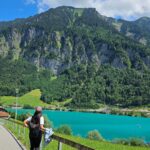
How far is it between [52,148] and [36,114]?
6989 mm

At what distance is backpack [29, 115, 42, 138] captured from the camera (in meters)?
13.5

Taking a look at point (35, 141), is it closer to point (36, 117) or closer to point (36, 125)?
point (36, 125)

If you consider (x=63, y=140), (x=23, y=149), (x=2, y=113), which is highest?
(x=63, y=140)

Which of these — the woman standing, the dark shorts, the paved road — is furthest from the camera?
the paved road

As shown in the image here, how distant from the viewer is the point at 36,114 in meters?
13.6

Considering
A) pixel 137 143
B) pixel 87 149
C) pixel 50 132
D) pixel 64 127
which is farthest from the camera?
pixel 64 127

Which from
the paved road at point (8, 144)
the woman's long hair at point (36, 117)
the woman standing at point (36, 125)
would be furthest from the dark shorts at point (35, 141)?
the paved road at point (8, 144)

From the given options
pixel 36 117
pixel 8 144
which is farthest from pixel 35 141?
A: pixel 8 144

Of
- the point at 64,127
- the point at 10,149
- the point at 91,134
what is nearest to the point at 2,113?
the point at 64,127

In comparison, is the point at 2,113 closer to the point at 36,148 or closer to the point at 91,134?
the point at 91,134

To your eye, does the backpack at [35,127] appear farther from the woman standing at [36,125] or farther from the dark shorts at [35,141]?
the dark shorts at [35,141]

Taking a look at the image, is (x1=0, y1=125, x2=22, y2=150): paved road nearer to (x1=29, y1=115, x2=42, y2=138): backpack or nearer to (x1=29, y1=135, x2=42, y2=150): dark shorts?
(x1=29, y1=135, x2=42, y2=150): dark shorts

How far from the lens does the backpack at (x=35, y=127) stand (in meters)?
13.5

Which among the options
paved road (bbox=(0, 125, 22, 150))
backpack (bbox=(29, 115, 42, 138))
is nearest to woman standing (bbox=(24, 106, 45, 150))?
backpack (bbox=(29, 115, 42, 138))
